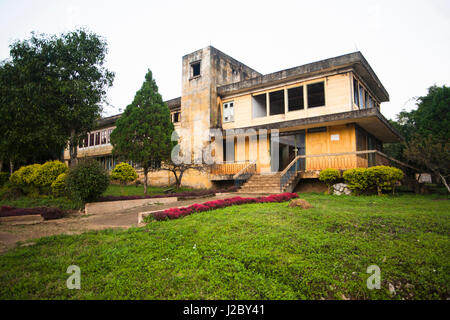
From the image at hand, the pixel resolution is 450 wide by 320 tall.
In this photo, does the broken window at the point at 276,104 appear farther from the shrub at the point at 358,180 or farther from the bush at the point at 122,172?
the bush at the point at 122,172

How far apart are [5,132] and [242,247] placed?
20.3 metres

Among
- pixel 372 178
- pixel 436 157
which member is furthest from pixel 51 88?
pixel 436 157

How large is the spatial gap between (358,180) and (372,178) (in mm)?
624

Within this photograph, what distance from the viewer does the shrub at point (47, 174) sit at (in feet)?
41.3

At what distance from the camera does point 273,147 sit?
647 inches

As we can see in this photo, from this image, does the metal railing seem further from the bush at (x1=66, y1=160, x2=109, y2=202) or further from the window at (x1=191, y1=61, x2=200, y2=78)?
the window at (x1=191, y1=61, x2=200, y2=78)

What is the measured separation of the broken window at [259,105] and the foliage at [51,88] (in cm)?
991

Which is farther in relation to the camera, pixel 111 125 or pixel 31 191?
pixel 111 125

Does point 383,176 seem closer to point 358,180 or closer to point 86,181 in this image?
point 358,180

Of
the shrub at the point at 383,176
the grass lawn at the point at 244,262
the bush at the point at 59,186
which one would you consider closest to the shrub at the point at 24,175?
the bush at the point at 59,186

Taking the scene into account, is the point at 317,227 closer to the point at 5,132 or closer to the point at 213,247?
the point at 213,247
